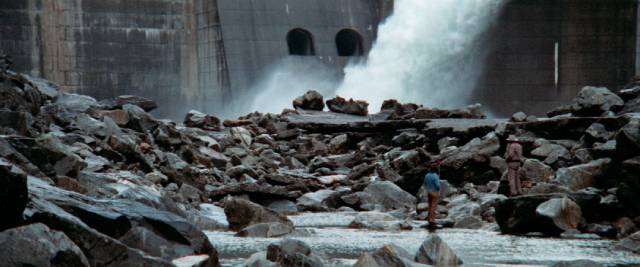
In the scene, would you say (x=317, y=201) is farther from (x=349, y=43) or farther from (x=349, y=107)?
(x=349, y=43)

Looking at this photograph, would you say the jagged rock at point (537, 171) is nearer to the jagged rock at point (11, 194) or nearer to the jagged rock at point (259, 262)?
the jagged rock at point (259, 262)

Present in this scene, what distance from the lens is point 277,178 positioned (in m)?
18.8

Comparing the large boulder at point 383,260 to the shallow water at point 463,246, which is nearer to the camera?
the large boulder at point 383,260

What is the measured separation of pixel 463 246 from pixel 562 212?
6.62 ft

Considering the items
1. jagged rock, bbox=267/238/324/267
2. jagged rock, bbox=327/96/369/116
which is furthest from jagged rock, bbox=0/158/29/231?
jagged rock, bbox=327/96/369/116

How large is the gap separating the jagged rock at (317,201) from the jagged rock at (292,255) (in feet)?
23.2

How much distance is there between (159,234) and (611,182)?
813cm

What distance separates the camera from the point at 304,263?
31.4ft

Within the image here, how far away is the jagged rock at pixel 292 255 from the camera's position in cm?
953

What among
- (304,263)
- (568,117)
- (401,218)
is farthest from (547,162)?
(304,263)

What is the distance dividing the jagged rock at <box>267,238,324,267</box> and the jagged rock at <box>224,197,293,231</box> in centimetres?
413

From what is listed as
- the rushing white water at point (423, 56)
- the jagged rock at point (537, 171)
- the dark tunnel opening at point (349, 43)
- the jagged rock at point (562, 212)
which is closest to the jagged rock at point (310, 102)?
the rushing white water at point (423, 56)

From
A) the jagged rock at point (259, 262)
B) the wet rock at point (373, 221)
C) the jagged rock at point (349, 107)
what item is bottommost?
the wet rock at point (373, 221)

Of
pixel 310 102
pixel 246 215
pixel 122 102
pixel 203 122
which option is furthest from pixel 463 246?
pixel 310 102
